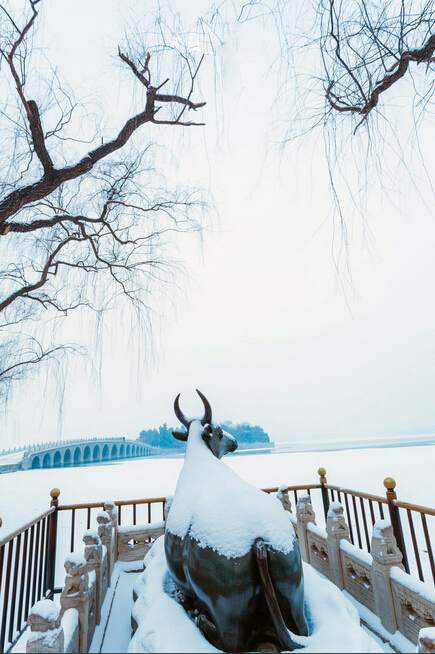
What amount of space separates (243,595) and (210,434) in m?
1.28

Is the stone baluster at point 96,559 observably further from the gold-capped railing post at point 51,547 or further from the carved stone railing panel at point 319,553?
the carved stone railing panel at point 319,553

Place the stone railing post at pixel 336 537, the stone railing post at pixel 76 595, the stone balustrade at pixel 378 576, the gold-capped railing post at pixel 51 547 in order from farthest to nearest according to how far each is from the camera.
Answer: the gold-capped railing post at pixel 51 547 < the stone railing post at pixel 336 537 < the stone balustrade at pixel 378 576 < the stone railing post at pixel 76 595

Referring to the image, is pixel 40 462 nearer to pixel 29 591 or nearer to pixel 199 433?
pixel 29 591

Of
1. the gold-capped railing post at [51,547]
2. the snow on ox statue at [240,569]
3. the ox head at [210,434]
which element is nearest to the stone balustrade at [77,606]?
the snow on ox statue at [240,569]

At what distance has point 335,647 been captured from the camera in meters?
1.66

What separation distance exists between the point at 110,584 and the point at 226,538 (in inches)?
105

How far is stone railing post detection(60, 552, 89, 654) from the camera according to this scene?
231 centimetres

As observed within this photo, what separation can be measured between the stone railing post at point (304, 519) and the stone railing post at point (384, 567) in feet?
4.53

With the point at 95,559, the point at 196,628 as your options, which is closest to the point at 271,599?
→ the point at 196,628

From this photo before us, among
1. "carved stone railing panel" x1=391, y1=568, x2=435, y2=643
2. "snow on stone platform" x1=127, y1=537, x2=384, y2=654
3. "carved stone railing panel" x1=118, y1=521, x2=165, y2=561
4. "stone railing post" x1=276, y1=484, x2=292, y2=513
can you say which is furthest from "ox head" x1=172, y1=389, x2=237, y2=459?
"stone railing post" x1=276, y1=484, x2=292, y2=513

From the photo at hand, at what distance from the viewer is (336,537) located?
369 cm

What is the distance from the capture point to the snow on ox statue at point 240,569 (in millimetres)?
1815

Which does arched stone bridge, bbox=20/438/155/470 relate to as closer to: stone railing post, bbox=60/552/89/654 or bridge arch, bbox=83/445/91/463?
bridge arch, bbox=83/445/91/463

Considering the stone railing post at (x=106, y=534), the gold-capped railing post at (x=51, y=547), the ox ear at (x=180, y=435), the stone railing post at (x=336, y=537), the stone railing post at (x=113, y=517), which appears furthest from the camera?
the gold-capped railing post at (x=51, y=547)
